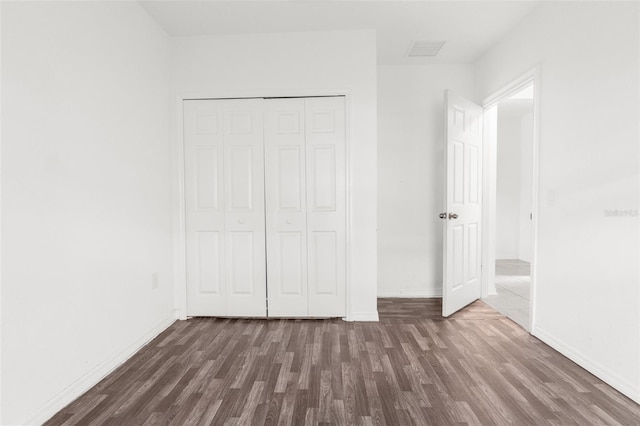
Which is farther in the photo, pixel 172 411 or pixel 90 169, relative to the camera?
pixel 90 169

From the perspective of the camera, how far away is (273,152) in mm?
3229

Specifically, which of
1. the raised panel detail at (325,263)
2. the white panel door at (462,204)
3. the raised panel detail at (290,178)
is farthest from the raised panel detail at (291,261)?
the white panel door at (462,204)

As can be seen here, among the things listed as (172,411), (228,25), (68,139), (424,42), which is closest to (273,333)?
(172,411)

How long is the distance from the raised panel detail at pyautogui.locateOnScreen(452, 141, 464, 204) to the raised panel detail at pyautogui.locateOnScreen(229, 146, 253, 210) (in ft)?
6.51

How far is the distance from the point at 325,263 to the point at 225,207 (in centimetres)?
111

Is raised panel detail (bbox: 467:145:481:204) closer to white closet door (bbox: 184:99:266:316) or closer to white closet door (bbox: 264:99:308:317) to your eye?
white closet door (bbox: 264:99:308:317)

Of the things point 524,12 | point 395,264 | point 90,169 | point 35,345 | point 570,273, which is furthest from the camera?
point 395,264

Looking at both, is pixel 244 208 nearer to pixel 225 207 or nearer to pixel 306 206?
pixel 225 207

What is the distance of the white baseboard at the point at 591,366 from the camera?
6.39ft

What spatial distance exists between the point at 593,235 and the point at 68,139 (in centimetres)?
335

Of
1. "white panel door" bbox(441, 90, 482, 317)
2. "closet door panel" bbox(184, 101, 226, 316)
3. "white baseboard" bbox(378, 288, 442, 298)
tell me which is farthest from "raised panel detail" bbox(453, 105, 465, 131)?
"closet door panel" bbox(184, 101, 226, 316)

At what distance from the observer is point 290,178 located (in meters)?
3.24

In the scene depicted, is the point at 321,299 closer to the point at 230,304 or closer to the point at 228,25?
the point at 230,304

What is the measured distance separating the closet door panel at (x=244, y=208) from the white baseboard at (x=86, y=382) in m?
0.85
